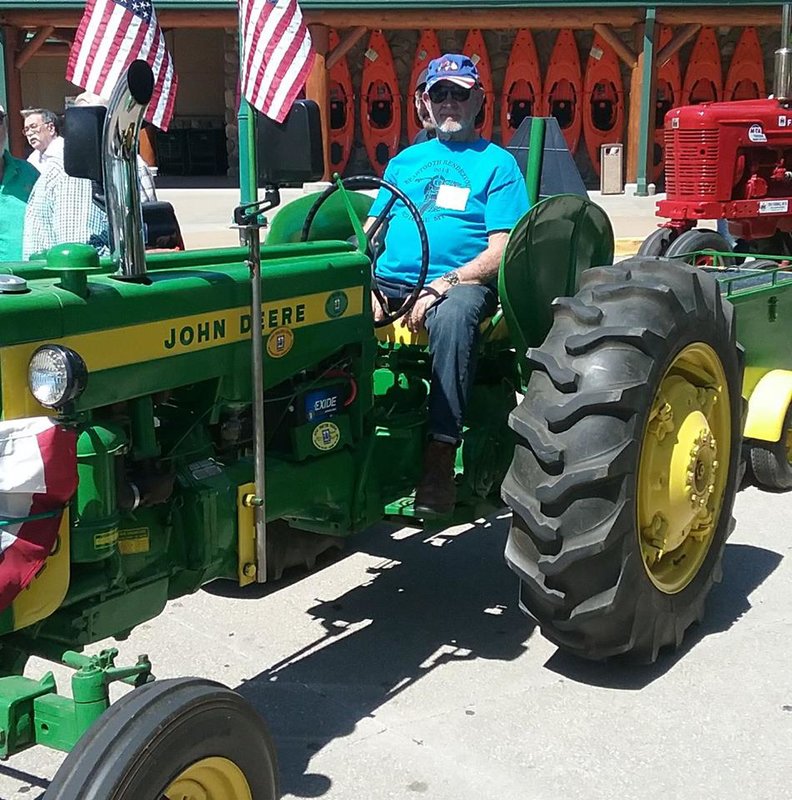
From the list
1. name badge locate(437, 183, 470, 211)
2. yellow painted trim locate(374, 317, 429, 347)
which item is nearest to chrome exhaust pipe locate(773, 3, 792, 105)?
name badge locate(437, 183, 470, 211)

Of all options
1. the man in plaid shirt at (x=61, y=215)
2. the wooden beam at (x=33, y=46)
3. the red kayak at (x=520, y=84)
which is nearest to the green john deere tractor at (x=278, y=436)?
the man in plaid shirt at (x=61, y=215)

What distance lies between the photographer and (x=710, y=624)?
163 inches

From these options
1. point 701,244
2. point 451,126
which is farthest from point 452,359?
point 701,244

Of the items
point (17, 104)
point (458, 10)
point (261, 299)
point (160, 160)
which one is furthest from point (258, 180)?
point (160, 160)

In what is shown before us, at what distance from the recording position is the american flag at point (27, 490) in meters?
2.40

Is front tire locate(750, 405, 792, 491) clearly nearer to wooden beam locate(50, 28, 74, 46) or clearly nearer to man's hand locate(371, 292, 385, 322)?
man's hand locate(371, 292, 385, 322)

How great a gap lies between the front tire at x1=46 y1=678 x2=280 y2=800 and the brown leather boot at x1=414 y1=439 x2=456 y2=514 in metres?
1.34

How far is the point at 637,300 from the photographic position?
3.57 metres

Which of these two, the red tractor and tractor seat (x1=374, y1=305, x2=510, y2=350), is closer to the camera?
tractor seat (x1=374, y1=305, x2=510, y2=350)

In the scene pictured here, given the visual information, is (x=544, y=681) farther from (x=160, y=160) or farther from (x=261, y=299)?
(x=160, y=160)

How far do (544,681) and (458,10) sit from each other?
15.7m

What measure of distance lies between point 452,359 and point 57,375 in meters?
1.68

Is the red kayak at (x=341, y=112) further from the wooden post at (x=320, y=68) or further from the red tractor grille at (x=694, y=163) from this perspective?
the red tractor grille at (x=694, y=163)

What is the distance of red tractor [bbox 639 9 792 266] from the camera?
936 centimetres
